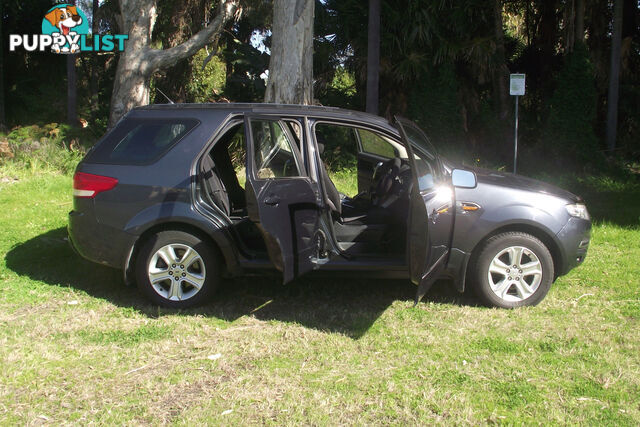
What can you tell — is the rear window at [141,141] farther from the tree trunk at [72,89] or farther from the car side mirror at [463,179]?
the tree trunk at [72,89]

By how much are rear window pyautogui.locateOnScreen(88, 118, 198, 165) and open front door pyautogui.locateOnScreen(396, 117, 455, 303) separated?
1931 millimetres

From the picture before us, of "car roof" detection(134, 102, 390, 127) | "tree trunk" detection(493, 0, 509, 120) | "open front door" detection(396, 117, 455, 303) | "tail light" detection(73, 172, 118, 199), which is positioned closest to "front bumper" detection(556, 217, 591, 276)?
"open front door" detection(396, 117, 455, 303)

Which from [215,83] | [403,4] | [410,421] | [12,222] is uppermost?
[403,4]

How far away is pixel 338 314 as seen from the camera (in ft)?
17.1

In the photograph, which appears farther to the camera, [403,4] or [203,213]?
[403,4]

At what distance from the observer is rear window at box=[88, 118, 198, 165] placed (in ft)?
17.2

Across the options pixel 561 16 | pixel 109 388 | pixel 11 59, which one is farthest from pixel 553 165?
pixel 11 59

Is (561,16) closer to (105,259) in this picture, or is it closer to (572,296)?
(572,296)

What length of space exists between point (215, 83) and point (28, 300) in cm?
1647

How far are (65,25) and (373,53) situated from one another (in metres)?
11.2

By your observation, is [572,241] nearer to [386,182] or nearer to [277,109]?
[386,182]

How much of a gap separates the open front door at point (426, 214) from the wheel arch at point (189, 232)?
5.01 ft

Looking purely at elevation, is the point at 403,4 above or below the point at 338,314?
above

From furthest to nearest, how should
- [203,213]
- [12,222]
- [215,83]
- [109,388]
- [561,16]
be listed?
[215,83] < [561,16] < [12,222] < [203,213] < [109,388]
